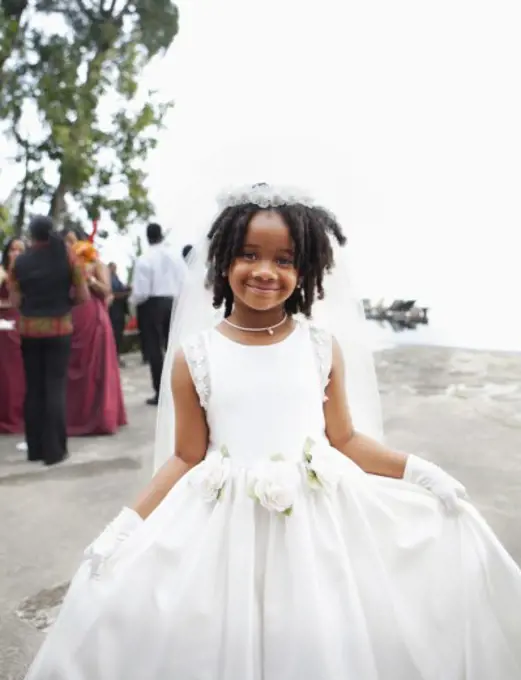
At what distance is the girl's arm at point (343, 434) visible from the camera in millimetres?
1398

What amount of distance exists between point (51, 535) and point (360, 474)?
154 cm

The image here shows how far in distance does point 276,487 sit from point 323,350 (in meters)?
0.33

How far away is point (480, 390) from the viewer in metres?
5.23

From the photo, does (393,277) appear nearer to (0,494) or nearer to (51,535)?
(51,535)

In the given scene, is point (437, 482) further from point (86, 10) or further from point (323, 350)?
point (86, 10)

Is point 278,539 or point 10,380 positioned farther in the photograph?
point 10,380

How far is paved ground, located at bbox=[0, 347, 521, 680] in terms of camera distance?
2.03 m

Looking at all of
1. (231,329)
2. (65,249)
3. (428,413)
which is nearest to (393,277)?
(231,329)

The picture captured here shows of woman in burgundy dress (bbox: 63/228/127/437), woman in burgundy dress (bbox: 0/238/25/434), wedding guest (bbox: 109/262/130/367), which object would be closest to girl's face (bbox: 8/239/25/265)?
woman in burgundy dress (bbox: 0/238/25/434)

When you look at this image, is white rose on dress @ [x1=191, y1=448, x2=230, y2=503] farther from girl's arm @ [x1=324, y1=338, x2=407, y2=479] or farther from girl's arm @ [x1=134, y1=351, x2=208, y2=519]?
girl's arm @ [x1=324, y1=338, x2=407, y2=479]

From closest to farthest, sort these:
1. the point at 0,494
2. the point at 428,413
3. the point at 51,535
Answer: the point at 51,535, the point at 0,494, the point at 428,413

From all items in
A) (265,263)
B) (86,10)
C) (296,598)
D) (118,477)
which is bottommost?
(118,477)

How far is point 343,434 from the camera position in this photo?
142cm

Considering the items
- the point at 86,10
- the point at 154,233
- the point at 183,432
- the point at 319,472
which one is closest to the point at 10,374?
the point at 154,233
